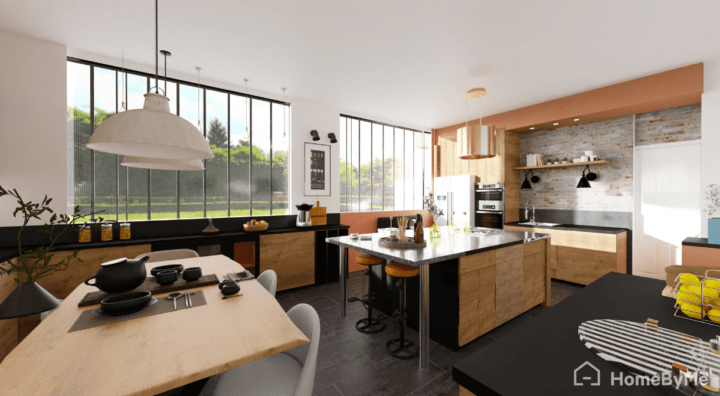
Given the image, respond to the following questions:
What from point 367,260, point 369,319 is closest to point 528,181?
point 367,260

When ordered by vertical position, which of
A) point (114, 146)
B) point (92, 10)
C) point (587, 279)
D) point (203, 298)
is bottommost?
point (587, 279)

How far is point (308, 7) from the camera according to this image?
238 centimetres

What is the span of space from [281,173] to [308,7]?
9.08 feet

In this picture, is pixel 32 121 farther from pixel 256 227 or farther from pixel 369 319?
pixel 369 319

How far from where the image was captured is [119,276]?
5.08ft

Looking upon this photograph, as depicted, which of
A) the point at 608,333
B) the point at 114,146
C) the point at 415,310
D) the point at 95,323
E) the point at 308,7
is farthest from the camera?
the point at 415,310

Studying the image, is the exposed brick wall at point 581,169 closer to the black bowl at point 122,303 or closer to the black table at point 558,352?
the black table at point 558,352

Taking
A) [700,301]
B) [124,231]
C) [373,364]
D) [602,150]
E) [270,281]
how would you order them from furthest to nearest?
1. [602,150]
2. [124,231]
3. [373,364]
4. [270,281]
5. [700,301]

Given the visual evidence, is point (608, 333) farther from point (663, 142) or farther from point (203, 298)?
point (663, 142)

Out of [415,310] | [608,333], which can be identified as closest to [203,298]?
[608,333]

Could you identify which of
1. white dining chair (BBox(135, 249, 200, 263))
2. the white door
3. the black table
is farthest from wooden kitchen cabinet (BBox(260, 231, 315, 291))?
the white door

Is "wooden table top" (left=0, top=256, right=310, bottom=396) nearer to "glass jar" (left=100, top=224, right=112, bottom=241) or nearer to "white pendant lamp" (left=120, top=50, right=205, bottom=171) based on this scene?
"white pendant lamp" (left=120, top=50, right=205, bottom=171)

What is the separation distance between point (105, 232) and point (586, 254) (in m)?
6.26

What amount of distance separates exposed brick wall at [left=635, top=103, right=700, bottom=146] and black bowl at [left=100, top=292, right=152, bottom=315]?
6.18 meters
